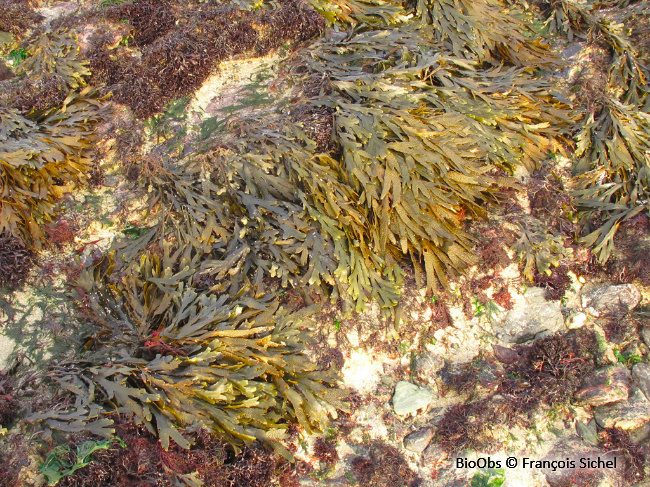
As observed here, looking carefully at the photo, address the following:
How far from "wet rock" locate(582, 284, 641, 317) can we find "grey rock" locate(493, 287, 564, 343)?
25 cm

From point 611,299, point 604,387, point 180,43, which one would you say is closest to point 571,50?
point 611,299

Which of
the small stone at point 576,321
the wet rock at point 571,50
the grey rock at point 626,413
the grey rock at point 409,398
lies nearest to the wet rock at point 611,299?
the small stone at point 576,321

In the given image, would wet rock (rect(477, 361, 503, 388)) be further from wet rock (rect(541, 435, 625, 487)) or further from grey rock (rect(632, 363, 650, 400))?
grey rock (rect(632, 363, 650, 400))

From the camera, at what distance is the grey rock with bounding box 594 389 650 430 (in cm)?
297

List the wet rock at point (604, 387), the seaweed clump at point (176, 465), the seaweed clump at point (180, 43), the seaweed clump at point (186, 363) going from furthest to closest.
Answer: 1. the seaweed clump at point (180, 43)
2. the wet rock at point (604, 387)
3. the seaweed clump at point (186, 363)
4. the seaweed clump at point (176, 465)

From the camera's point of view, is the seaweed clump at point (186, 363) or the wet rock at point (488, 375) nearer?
the seaweed clump at point (186, 363)

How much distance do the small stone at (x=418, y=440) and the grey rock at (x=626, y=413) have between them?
1141 mm

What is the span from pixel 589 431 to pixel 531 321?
81 cm

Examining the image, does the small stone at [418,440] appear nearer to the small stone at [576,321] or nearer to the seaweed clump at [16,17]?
the small stone at [576,321]

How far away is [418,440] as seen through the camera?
2.99 m

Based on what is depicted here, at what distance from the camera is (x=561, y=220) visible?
387 centimetres

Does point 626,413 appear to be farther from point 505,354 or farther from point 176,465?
point 176,465

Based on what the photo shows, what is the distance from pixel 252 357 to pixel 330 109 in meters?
2.05

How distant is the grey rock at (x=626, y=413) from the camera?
297 cm
